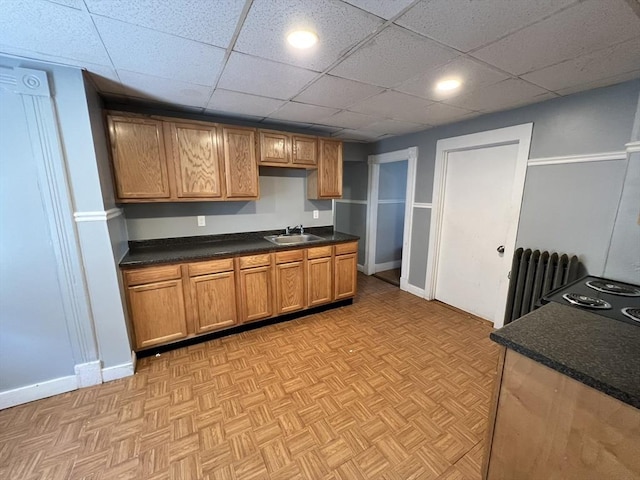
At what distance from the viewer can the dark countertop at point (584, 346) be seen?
80 centimetres

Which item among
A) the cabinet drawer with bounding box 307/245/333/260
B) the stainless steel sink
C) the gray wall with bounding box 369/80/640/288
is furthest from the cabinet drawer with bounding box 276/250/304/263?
the gray wall with bounding box 369/80/640/288

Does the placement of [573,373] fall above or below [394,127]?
below

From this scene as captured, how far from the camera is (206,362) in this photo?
90.3 inches

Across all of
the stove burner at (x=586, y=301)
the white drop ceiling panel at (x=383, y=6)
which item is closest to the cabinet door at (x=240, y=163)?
the white drop ceiling panel at (x=383, y=6)

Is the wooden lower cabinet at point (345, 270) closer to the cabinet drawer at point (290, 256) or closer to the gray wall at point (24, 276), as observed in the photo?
the cabinet drawer at point (290, 256)

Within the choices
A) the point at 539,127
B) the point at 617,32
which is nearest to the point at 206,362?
the point at 617,32

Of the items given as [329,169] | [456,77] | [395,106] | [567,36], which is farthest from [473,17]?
[329,169]

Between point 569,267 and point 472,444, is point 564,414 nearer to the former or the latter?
point 472,444

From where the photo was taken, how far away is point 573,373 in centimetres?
84

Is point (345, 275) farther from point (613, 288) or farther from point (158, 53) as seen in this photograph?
point (158, 53)

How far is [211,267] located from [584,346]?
2535mm

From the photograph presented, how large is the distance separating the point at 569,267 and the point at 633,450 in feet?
6.03

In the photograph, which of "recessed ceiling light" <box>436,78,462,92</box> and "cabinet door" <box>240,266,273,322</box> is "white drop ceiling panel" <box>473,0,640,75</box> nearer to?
"recessed ceiling light" <box>436,78,462,92</box>

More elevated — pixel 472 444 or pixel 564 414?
pixel 564 414
